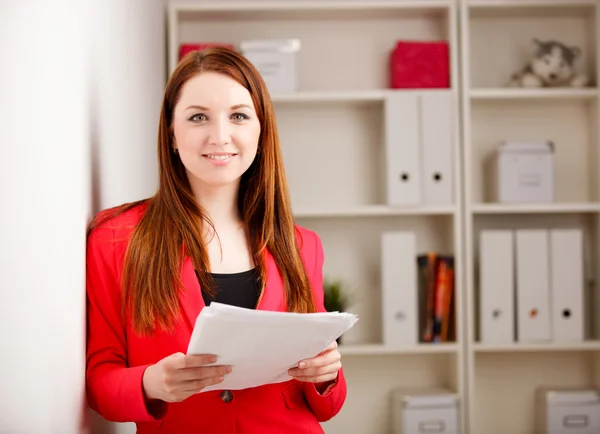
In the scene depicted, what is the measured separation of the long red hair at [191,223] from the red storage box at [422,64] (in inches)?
63.1

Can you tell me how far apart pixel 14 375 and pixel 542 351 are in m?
2.75

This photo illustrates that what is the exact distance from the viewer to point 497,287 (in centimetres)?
306

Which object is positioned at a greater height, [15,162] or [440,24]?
[440,24]

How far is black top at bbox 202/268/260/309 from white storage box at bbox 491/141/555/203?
6.01 feet

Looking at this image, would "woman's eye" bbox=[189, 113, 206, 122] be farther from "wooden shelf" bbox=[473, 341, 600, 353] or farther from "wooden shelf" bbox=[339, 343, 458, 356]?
"wooden shelf" bbox=[473, 341, 600, 353]

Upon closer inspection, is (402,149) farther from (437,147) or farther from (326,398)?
(326,398)

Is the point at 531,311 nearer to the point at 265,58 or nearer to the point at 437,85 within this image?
the point at 437,85

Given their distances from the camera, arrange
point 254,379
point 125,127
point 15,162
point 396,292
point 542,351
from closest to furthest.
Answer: point 15,162 < point 254,379 < point 125,127 < point 396,292 < point 542,351

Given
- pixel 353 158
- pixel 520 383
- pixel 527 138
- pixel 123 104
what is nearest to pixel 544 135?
pixel 527 138

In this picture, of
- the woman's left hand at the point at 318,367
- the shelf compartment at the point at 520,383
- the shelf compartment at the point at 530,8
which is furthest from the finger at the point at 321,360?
the shelf compartment at the point at 530,8

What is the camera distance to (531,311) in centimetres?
305

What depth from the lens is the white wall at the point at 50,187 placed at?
3.22 ft

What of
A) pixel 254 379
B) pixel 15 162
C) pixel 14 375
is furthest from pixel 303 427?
pixel 15 162

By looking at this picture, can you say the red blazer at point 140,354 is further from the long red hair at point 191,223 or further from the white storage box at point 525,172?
the white storage box at point 525,172
